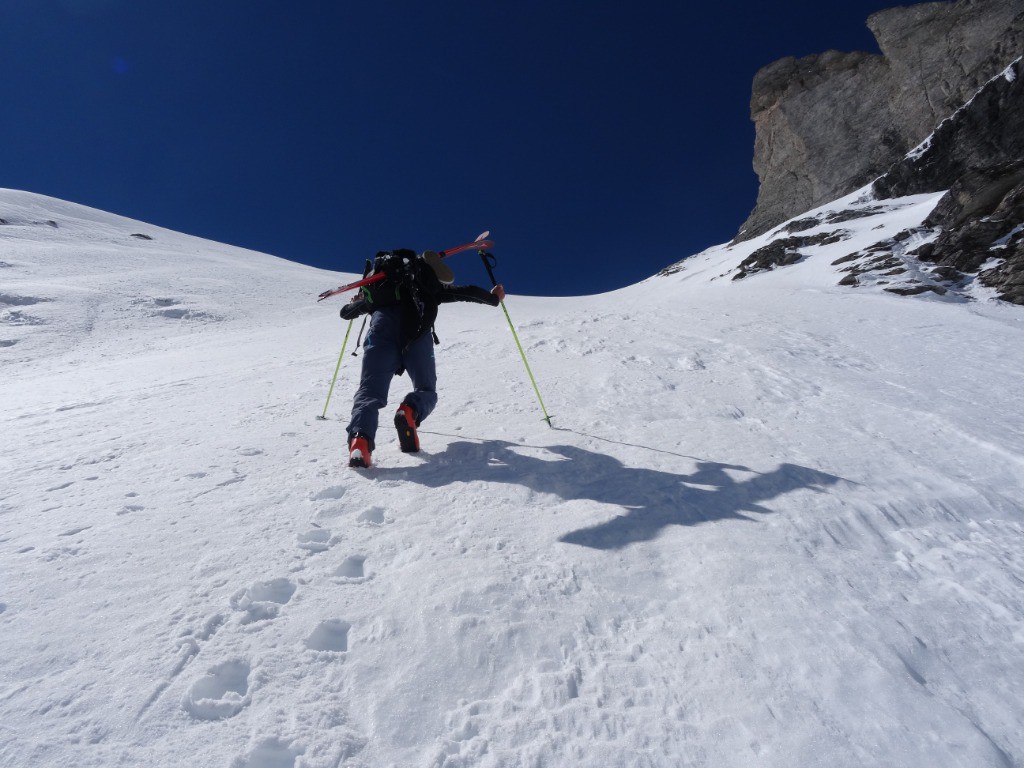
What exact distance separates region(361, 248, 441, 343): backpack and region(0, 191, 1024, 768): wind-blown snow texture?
1.00 metres

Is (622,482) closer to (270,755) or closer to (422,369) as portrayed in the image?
(422,369)

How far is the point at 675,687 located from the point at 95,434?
5.11 meters

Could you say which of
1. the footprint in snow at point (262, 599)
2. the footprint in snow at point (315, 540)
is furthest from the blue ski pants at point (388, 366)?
the footprint in snow at point (262, 599)

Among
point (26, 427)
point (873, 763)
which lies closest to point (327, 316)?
point (26, 427)

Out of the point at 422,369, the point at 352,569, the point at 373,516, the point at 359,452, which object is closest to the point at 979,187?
the point at 422,369

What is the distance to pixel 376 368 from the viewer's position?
411cm

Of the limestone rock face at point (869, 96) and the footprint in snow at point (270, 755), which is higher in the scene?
the limestone rock face at point (869, 96)

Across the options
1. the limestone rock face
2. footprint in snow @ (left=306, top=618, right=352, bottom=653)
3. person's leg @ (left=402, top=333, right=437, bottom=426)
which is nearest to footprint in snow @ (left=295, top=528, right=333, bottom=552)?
footprint in snow @ (left=306, top=618, right=352, bottom=653)

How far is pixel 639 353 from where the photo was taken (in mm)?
7281

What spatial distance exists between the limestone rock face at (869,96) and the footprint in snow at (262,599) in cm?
5828

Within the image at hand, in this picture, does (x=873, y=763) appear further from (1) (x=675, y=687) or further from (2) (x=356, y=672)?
(2) (x=356, y=672)

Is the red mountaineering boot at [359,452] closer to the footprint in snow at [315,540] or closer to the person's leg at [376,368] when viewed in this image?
the person's leg at [376,368]

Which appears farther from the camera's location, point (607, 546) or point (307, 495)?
point (307, 495)

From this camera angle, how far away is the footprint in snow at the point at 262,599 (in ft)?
6.68
